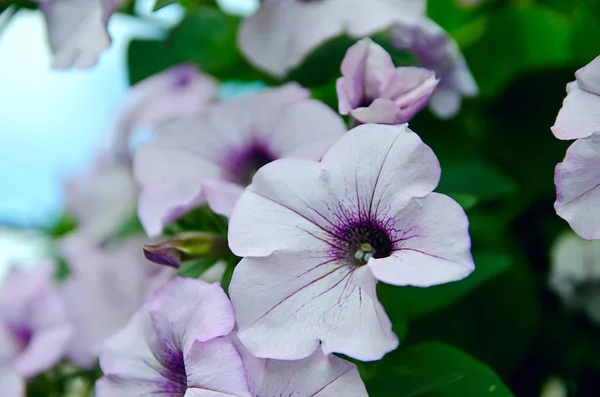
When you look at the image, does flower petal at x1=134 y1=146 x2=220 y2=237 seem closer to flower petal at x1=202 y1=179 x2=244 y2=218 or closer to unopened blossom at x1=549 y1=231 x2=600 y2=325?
flower petal at x1=202 y1=179 x2=244 y2=218

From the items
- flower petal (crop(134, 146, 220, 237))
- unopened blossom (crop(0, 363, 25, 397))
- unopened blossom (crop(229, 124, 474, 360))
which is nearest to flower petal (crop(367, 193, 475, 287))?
unopened blossom (crop(229, 124, 474, 360))

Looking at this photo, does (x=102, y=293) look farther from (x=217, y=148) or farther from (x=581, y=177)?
(x=581, y=177)

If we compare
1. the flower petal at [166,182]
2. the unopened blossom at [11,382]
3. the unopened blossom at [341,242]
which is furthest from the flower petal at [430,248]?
the unopened blossom at [11,382]

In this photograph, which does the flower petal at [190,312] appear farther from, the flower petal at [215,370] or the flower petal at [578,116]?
the flower petal at [578,116]

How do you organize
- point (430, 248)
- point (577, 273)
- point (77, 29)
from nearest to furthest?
point (430, 248)
point (77, 29)
point (577, 273)

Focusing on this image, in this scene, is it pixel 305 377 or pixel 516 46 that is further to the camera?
pixel 516 46

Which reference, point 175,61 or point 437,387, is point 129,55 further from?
point 437,387

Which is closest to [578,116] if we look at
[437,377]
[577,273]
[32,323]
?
[437,377]

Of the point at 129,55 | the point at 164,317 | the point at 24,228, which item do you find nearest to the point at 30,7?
the point at 129,55
